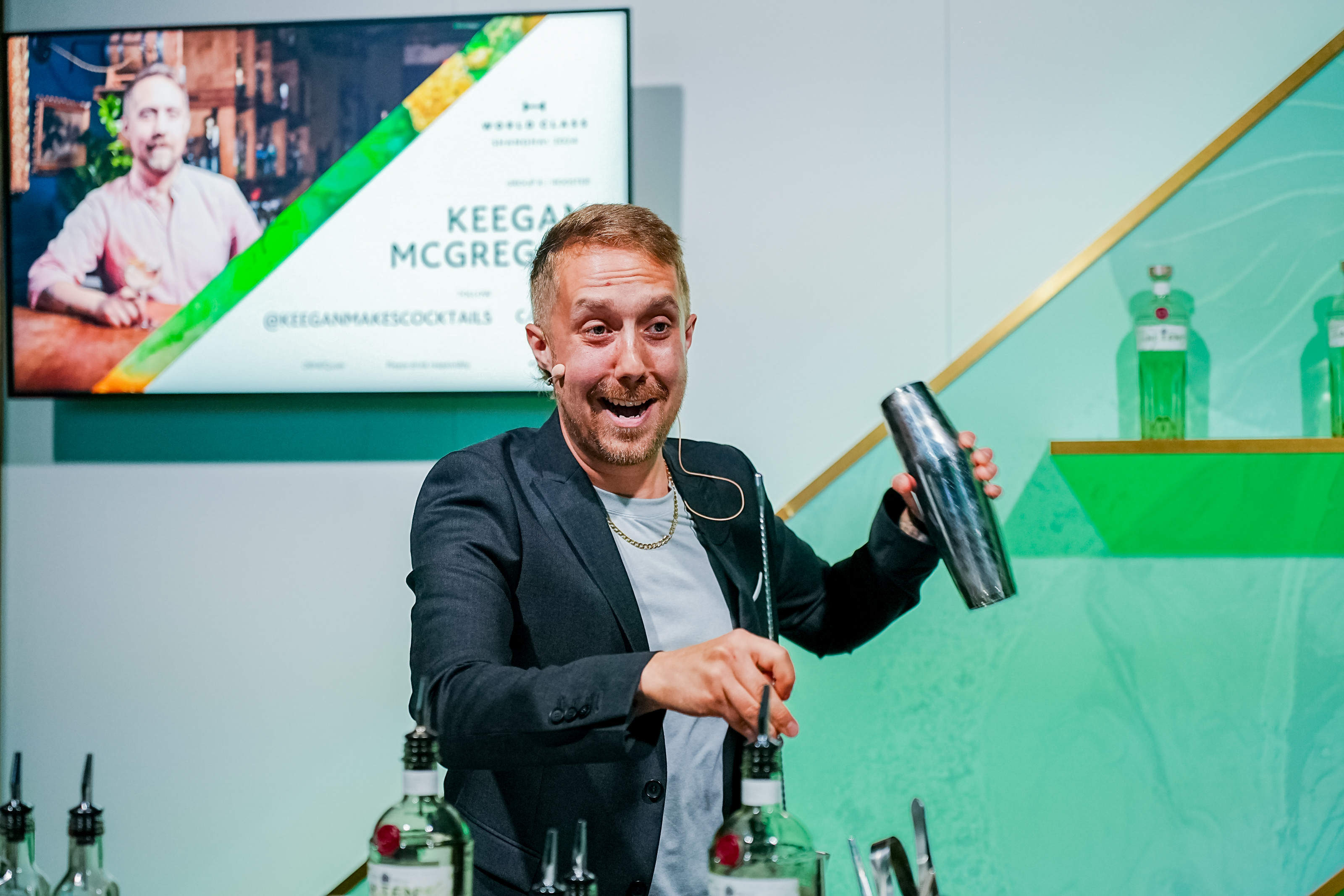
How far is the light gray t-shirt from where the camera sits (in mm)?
1156

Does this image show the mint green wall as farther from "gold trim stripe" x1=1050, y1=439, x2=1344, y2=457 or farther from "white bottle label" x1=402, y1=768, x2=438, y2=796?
"white bottle label" x1=402, y1=768, x2=438, y2=796

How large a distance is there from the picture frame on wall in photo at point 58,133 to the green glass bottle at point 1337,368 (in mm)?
2291

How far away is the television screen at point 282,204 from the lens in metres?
2.01

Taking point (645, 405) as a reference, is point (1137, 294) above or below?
above

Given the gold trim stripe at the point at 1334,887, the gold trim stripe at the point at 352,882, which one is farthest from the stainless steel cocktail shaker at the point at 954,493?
the gold trim stripe at the point at 352,882

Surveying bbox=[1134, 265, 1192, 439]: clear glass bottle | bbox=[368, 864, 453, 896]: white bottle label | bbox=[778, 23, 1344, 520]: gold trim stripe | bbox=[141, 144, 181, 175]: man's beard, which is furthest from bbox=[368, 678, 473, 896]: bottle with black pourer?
bbox=[141, 144, 181, 175]: man's beard

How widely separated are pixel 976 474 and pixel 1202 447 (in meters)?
0.79

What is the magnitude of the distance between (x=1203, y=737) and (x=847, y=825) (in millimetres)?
658

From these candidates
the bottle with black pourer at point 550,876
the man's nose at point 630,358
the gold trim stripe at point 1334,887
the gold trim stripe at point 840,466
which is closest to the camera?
the bottle with black pourer at point 550,876

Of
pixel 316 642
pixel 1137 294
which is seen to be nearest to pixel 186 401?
pixel 316 642

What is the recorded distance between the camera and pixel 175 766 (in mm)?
2154

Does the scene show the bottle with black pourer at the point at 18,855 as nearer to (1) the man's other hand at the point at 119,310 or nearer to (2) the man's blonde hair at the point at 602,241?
(2) the man's blonde hair at the point at 602,241

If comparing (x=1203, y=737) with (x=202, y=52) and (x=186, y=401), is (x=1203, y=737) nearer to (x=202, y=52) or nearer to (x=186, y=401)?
(x=186, y=401)

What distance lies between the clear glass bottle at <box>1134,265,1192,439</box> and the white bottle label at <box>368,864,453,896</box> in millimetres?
1527
